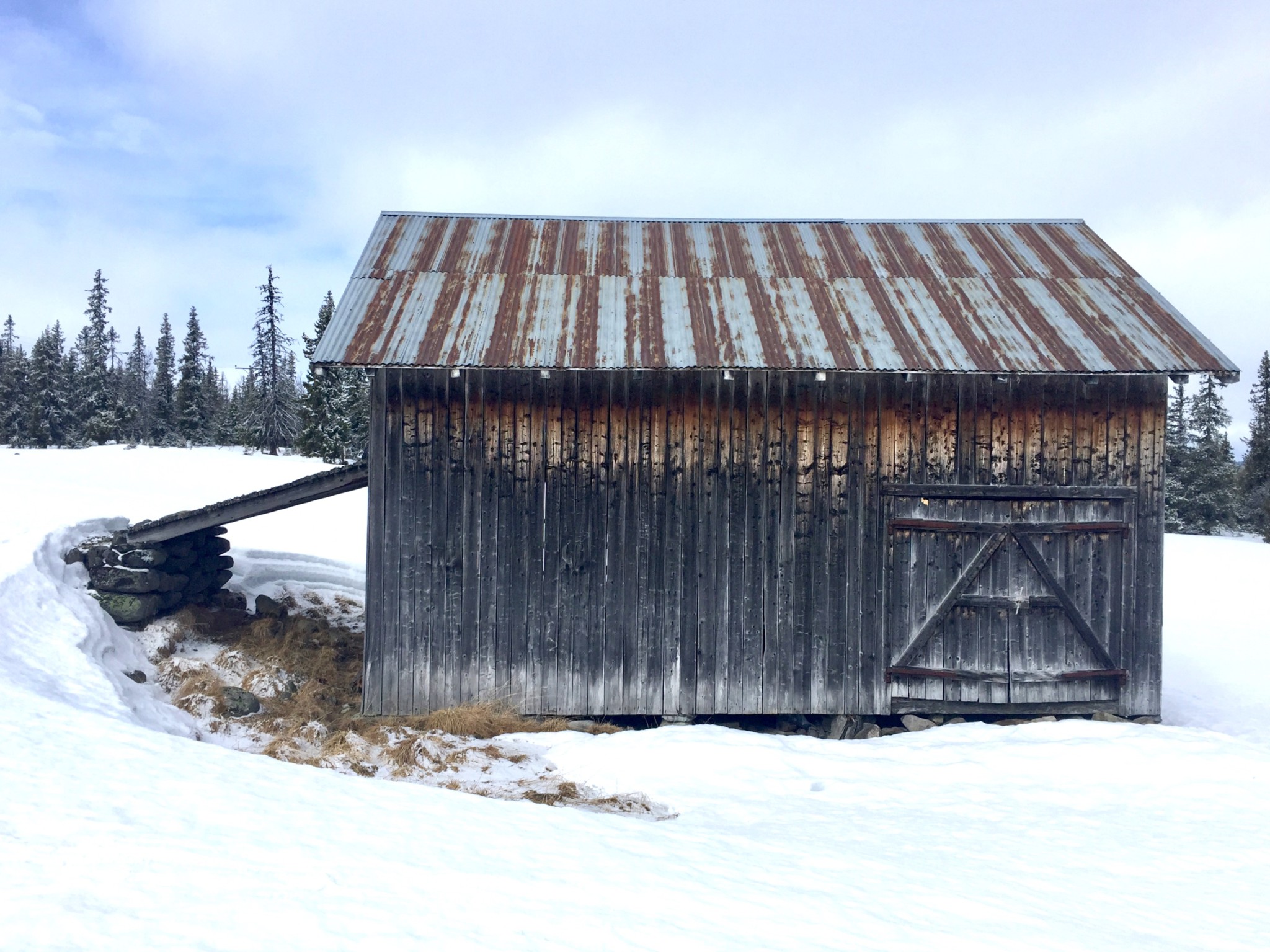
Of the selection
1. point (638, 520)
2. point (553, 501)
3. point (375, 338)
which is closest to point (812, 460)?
point (638, 520)

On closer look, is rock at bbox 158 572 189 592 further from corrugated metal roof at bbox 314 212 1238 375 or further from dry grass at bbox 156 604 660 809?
corrugated metal roof at bbox 314 212 1238 375

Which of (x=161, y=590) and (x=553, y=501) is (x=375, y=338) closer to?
(x=553, y=501)

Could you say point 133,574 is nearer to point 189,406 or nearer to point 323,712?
point 323,712

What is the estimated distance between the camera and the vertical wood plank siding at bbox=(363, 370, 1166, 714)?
9102 millimetres

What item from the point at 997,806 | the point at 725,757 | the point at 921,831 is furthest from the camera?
the point at 725,757

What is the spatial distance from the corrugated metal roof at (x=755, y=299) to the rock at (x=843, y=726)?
4.16 meters

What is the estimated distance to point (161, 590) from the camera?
1030 cm

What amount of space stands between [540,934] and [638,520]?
5.69 metres

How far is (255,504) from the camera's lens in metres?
9.74

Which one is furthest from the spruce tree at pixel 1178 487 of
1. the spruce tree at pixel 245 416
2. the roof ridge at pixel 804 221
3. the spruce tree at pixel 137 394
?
the spruce tree at pixel 137 394

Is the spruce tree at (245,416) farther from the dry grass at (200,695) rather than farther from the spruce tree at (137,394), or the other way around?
the dry grass at (200,695)

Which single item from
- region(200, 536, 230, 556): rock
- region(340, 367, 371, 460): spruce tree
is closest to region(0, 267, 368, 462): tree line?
region(340, 367, 371, 460): spruce tree

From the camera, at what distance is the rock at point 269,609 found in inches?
451

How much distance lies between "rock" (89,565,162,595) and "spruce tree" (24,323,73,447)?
1778 inches
